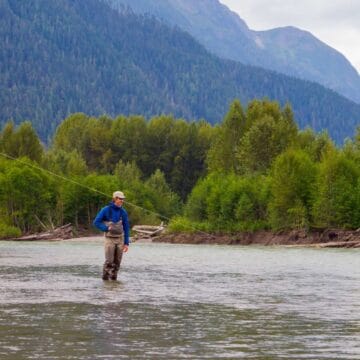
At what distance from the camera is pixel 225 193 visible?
290 feet

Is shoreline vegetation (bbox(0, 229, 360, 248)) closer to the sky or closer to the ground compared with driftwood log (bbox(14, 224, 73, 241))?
closer to the sky

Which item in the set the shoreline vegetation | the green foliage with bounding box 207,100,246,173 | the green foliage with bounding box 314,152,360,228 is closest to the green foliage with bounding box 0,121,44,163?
the green foliage with bounding box 207,100,246,173

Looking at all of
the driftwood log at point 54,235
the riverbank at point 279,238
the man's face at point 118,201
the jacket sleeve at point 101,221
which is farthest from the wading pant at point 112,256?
the driftwood log at point 54,235

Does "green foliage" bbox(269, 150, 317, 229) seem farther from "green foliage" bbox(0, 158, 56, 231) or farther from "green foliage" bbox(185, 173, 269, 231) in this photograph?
"green foliage" bbox(0, 158, 56, 231)

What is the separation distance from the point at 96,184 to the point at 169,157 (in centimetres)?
3298

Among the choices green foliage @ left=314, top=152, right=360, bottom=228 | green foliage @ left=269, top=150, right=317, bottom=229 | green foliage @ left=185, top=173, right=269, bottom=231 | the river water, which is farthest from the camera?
green foliage @ left=185, top=173, right=269, bottom=231

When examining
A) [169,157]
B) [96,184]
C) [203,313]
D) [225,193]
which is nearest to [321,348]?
[203,313]

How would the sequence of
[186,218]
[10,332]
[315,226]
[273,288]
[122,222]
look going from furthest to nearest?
[186,218]
[315,226]
[122,222]
[273,288]
[10,332]

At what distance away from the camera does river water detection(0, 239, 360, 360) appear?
457 inches

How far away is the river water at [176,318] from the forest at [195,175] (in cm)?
3546

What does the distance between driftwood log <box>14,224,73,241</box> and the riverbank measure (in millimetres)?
9799

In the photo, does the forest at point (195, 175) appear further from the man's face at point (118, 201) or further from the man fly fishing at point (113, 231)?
the man's face at point (118, 201)

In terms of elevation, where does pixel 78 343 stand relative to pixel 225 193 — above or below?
below

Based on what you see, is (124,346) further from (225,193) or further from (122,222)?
(225,193)
